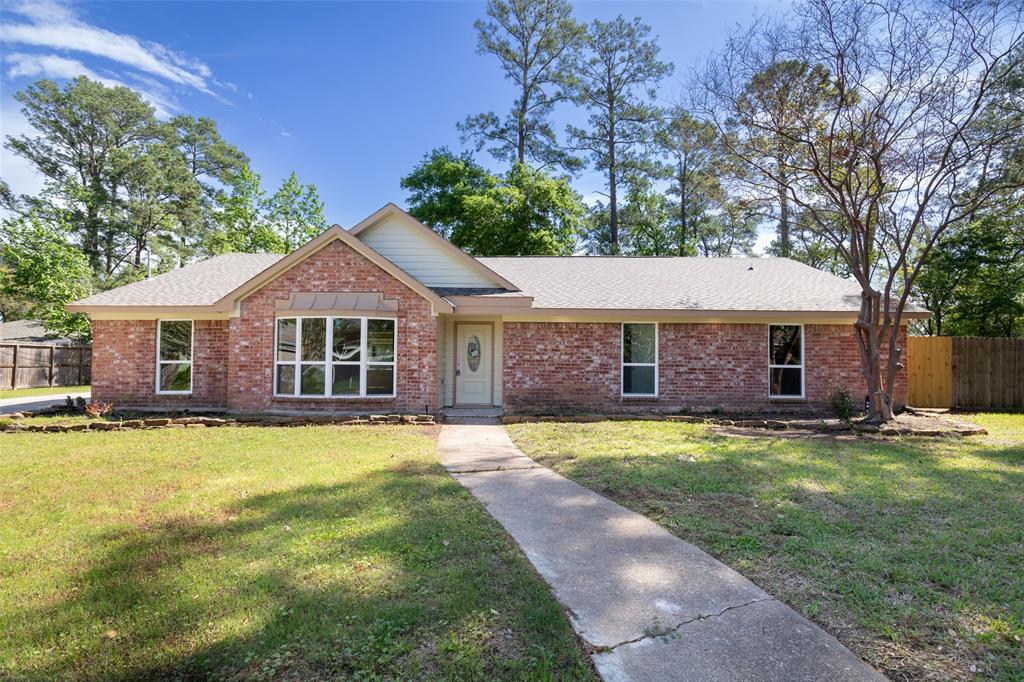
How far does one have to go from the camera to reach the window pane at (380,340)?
11.5 metres

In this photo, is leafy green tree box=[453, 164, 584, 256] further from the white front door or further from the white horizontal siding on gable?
the white front door

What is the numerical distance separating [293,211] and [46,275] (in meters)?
12.3

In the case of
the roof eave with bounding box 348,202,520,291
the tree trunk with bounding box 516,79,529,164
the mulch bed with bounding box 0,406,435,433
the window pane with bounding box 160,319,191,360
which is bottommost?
the mulch bed with bounding box 0,406,435,433

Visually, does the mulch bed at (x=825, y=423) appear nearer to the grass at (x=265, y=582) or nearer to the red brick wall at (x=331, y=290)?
the red brick wall at (x=331, y=290)

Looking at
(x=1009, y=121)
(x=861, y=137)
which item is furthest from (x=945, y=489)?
(x=1009, y=121)

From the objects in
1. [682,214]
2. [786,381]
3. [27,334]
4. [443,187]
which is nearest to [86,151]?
[27,334]

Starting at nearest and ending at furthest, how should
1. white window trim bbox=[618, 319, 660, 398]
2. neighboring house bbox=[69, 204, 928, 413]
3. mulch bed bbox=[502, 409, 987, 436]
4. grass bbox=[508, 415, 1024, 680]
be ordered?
grass bbox=[508, 415, 1024, 680] → mulch bed bbox=[502, 409, 987, 436] → neighboring house bbox=[69, 204, 928, 413] → white window trim bbox=[618, 319, 660, 398]

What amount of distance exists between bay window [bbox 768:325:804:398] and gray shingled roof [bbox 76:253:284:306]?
1370cm

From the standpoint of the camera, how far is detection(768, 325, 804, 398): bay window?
488 inches

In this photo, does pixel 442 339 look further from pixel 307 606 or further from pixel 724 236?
pixel 724 236

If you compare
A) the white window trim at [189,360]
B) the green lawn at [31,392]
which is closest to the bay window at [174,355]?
the white window trim at [189,360]

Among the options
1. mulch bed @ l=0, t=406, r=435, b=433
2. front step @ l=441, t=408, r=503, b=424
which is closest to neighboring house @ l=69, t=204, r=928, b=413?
front step @ l=441, t=408, r=503, b=424

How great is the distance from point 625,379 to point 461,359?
4343mm

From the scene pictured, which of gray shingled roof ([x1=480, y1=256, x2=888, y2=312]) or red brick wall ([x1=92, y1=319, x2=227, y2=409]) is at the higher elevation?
gray shingled roof ([x1=480, y1=256, x2=888, y2=312])
